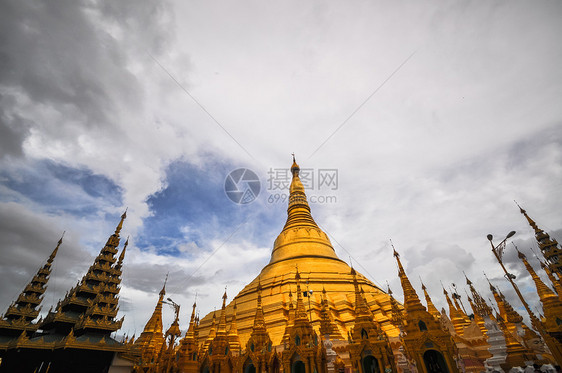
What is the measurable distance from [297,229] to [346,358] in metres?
19.8

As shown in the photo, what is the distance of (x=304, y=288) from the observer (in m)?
23.8

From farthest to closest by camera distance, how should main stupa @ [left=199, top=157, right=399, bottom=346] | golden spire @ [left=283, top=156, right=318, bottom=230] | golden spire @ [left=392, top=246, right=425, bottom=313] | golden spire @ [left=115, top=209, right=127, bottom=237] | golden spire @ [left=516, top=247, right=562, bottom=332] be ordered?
golden spire @ [left=283, top=156, right=318, bottom=230]
golden spire @ [left=115, top=209, right=127, bottom=237]
main stupa @ [left=199, top=157, right=399, bottom=346]
golden spire @ [left=516, top=247, right=562, bottom=332]
golden spire @ [left=392, top=246, right=425, bottom=313]

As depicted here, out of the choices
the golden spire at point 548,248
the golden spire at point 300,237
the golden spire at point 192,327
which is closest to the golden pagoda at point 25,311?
the golden spire at point 192,327

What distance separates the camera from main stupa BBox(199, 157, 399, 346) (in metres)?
19.0

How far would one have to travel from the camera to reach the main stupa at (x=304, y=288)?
19.0 metres

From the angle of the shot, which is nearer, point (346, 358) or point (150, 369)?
point (346, 358)

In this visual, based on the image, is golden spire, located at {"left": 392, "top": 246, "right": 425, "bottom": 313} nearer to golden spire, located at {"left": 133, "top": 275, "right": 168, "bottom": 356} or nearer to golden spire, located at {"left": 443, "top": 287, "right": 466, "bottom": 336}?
golden spire, located at {"left": 443, "top": 287, "right": 466, "bottom": 336}

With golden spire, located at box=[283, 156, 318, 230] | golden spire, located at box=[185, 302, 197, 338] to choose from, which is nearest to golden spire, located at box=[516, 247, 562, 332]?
golden spire, located at box=[185, 302, 197, 338]

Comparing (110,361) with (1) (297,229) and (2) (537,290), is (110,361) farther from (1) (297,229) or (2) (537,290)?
(2) (537,290)

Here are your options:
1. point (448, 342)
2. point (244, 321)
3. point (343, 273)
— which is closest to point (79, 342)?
point (244, 321)

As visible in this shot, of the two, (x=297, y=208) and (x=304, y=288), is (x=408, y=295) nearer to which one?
(x=304, y=288)

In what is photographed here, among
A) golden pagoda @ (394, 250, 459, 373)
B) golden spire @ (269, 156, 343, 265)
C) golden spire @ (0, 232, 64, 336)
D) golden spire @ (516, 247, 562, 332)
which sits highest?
golden spire @ (269, 156, 343, 265)

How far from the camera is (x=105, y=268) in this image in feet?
84.2

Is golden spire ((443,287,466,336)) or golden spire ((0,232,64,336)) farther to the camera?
golden spire ((0,232,64,336))
